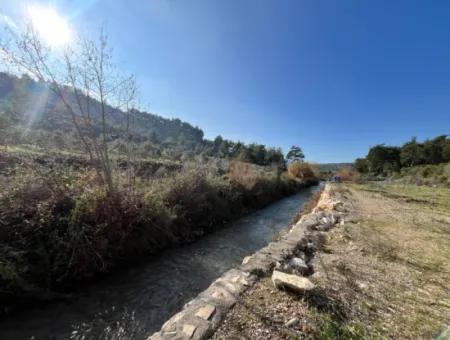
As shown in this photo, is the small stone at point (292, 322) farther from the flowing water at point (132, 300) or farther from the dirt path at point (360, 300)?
the flowing water at point (132, 300)

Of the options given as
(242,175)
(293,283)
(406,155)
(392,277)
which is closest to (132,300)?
(293,283)

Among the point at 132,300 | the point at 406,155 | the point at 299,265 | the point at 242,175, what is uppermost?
the point at 406,155

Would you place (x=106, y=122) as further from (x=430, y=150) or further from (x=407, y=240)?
(x=430, y=150)

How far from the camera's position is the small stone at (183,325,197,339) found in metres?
1.86

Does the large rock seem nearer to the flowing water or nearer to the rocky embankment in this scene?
the rocky embankment

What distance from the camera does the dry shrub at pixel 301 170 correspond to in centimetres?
2359

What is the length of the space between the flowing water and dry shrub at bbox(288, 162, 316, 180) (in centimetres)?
1923

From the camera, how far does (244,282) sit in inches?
105

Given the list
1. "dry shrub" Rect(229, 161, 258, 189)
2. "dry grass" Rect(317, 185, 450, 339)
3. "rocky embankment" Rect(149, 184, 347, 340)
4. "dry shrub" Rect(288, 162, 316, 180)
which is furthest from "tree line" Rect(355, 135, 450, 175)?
"rocky embankment" Rect(149, 184, 347, 340)

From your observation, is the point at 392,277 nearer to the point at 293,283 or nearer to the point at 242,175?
the point at 293,283

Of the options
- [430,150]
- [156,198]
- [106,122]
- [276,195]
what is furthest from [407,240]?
[430,150]

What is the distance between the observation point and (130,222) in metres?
4.59

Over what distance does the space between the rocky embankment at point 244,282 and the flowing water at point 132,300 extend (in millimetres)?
1032

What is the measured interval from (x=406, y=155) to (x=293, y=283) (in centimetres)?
4475
